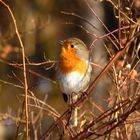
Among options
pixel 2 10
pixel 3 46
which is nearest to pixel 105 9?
pixel 2 10

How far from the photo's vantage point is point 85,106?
385 cm

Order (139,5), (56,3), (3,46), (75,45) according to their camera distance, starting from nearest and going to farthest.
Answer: (139,5)
(75,45)
(3,46)
(56,3)

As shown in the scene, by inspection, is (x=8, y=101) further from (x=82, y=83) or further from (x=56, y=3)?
(x=82, y=83)

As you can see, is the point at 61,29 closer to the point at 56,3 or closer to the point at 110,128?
the point at 56,3

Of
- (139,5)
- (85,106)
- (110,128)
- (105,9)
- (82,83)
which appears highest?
(105,9)

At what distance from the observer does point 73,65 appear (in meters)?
4.73

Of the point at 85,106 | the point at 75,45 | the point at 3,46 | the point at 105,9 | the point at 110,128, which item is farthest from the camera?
the point at 105,9

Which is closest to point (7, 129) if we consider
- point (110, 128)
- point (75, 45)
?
point (75, 45)

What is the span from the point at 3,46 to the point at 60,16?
307 inches

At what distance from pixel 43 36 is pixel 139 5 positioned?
32.4ft

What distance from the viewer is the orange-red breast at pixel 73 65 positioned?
15.5ft

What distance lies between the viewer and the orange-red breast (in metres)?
4.72

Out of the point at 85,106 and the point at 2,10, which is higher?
the point at 2,10

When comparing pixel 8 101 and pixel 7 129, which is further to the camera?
pixel 7 129
